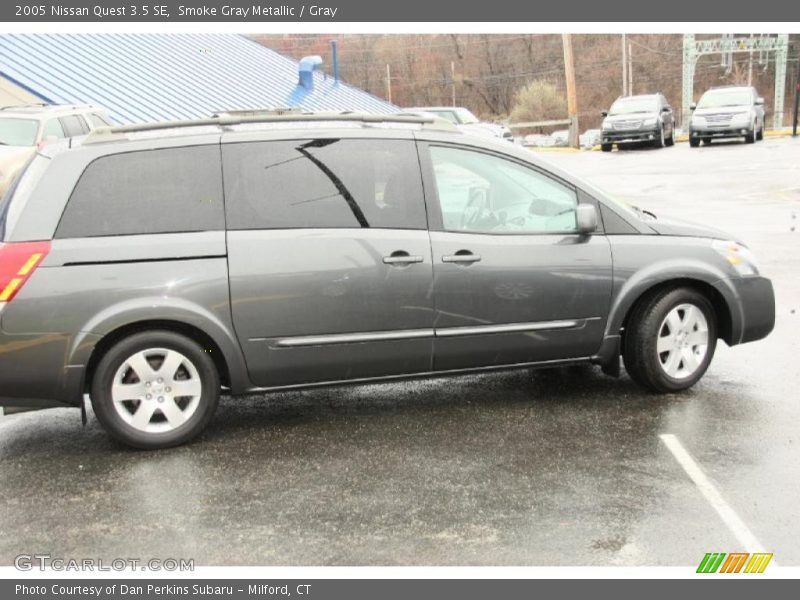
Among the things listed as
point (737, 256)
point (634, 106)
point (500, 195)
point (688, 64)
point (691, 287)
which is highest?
point (688, 64)

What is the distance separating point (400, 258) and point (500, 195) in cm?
84

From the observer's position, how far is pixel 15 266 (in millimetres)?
4535

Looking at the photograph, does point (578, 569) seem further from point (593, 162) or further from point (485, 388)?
point (593, 162)

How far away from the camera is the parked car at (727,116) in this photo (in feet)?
95.6

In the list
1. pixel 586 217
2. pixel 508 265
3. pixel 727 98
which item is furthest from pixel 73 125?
pixel 727 98

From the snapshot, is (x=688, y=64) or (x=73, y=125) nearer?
(x=73, y=125)

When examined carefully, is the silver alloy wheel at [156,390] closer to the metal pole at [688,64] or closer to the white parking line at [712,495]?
the white parking line at [712,495]

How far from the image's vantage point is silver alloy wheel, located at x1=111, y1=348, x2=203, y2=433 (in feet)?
15.5

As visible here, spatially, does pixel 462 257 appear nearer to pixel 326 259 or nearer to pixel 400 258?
pixel 400 258

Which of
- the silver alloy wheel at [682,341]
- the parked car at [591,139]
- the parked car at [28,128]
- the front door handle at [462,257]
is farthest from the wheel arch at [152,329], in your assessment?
the parked car at [591,139]

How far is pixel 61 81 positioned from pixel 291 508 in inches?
736

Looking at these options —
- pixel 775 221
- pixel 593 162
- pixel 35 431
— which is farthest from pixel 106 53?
pixel 35 431

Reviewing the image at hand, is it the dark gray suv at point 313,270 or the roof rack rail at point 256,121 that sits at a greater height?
the roof rack rail at point 256,121

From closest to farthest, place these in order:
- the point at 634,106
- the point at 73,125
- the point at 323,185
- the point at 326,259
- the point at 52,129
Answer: the point at 326,259, the point at 323,185, the point at 52,129, the point at 73,125, the point at 634,106
